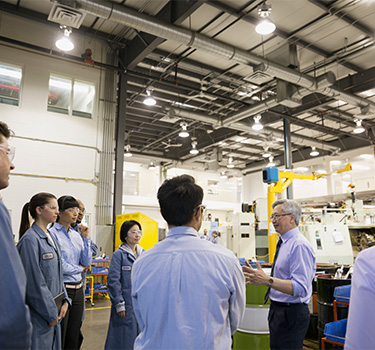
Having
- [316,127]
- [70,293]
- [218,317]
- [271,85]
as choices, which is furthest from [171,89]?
[218,317]

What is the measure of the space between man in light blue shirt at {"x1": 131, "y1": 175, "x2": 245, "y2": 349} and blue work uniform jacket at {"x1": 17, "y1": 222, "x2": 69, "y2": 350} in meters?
1.07

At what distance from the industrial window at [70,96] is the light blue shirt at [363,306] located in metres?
8.77

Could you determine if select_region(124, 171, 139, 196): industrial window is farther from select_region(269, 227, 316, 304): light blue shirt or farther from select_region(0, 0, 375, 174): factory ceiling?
select_region(269, 227, 316, 304): light blue shirt

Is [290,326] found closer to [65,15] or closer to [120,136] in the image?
[65,15]

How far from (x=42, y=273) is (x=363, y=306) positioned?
2102mm

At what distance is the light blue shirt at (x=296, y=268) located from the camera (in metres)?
2.42

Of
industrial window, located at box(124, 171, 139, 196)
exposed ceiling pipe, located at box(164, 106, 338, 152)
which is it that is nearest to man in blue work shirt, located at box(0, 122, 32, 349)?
exposed ceiling pipe, located at box(164, 106, 338, 152)

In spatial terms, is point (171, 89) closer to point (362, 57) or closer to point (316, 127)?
point (362, 57)

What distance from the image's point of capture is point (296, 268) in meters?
2.47

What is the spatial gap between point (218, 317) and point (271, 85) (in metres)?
9.95

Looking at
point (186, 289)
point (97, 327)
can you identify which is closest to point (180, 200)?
point (186, 289)

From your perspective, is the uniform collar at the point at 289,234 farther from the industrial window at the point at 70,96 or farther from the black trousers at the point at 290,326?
the industrial window at the point at 70,96

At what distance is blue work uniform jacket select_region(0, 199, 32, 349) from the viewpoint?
1.07 m

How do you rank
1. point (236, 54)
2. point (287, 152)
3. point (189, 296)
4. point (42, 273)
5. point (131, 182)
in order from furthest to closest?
point (131, 182) < point (287, 152) < point (236, 54) < point (42, 273) < point (189, 296)
